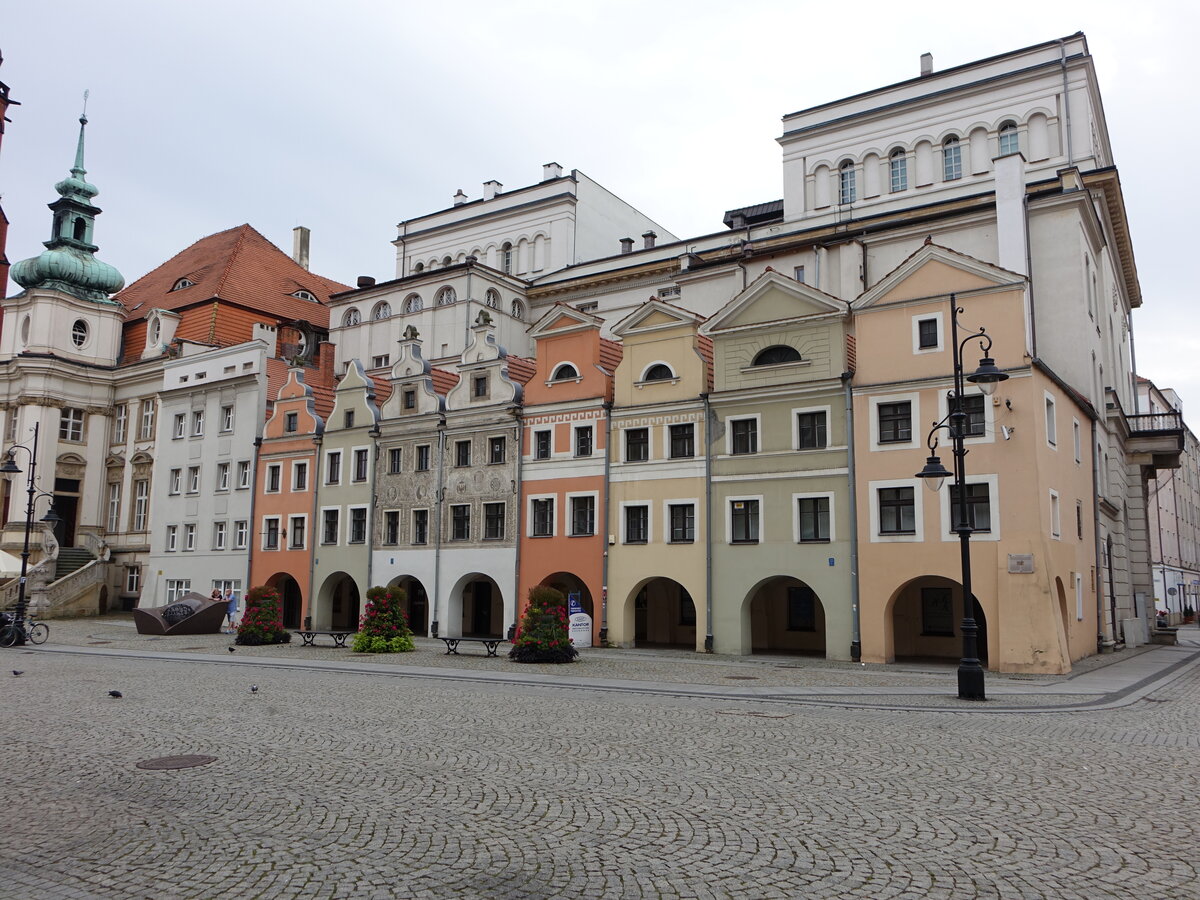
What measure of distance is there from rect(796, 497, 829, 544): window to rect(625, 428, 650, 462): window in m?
6.32

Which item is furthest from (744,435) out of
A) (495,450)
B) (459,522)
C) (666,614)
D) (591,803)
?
(591,803)

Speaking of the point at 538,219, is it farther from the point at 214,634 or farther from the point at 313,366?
the point at 214,634

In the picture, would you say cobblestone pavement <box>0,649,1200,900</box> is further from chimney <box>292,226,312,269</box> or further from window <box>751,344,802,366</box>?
chimney <box>292,226,312,269</box>

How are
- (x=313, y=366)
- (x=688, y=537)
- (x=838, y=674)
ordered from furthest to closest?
(x=313, y=366) < (x=688, y=537) < (x=838, y=674)

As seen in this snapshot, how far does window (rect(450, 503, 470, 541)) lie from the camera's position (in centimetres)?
3936

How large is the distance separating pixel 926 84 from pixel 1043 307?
55.9 ft

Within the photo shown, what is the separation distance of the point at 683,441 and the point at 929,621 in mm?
10345

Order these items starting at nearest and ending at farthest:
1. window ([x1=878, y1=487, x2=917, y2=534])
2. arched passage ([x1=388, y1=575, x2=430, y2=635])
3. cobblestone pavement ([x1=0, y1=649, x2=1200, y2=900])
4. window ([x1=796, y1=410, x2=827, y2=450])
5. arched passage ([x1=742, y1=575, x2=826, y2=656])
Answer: cobblestone pavement ([x1=0, y1=649, x2=1200, y2=900])
window ([x1=878, y1=487, x2=917, y2=534])
window ([x1=796, y1=410, x2=827, y2=450])
arched passage ([x1=742, y1=575, x2=826, y2=656])
arched passage ([x1=388, y1=575, x2=430, y2=635])

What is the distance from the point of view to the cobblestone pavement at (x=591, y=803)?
730cm

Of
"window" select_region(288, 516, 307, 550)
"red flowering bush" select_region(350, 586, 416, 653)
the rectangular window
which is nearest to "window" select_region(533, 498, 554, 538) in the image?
the rectangular window

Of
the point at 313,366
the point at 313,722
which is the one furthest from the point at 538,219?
the point at 313,722

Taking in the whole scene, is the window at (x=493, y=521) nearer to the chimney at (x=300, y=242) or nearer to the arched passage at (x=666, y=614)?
the arched passage at (x=666, y=614)

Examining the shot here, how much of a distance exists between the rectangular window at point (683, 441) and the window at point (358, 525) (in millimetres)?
16059

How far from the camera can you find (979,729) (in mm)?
14773
